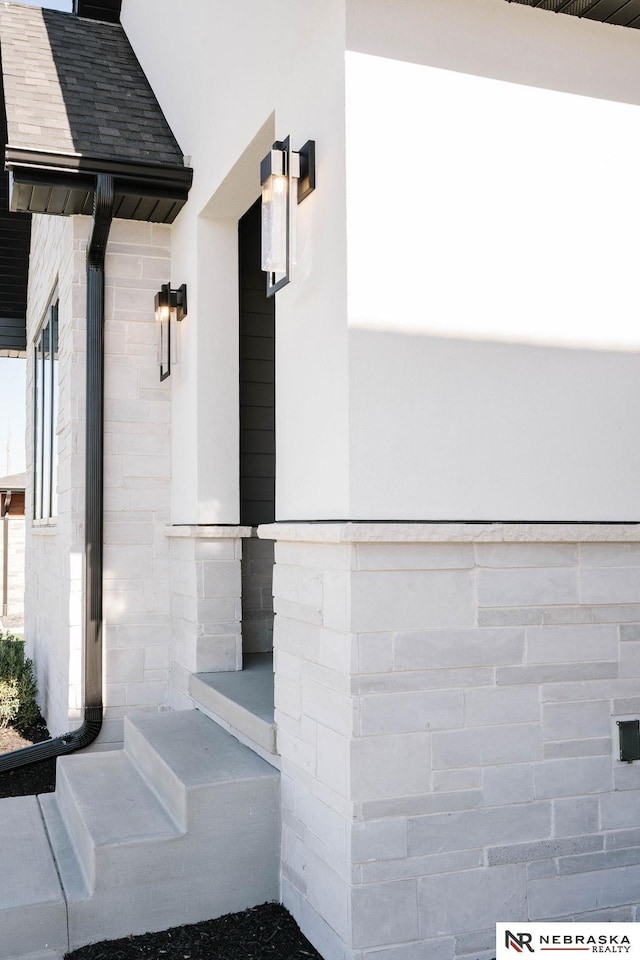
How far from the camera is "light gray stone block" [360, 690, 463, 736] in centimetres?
275

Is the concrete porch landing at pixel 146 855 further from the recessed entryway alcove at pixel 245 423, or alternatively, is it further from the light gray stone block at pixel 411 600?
→ the light gray stone block at pixel 411 600

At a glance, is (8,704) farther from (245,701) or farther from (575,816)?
(575,816)

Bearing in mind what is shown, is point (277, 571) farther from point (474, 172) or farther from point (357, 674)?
point (474, 172)

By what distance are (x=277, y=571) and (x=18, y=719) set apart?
12.3ft

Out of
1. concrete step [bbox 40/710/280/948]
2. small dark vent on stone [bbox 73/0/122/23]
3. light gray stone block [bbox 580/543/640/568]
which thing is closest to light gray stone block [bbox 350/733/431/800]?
concrete step [bbox 40/710/280/948]

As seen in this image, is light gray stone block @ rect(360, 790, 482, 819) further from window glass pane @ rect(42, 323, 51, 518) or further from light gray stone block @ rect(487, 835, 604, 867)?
window glass pane @ rect(42, 323, 51, 518)

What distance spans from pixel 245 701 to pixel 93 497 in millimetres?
1795

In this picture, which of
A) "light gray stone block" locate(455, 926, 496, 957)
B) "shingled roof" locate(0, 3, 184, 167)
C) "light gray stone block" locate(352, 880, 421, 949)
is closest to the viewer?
"light gray stone block" locate(352, 880, 421, 949)

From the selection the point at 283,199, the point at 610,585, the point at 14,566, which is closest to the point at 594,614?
the point at 610,585

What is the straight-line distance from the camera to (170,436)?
17.5ft

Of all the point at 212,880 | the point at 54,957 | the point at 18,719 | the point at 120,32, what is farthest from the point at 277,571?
the point at 120,32

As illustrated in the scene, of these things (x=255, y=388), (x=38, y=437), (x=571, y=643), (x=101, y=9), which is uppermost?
(x=101, y=9)

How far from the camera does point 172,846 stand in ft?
10.4

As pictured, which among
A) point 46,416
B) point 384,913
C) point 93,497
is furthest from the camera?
point 46,416
